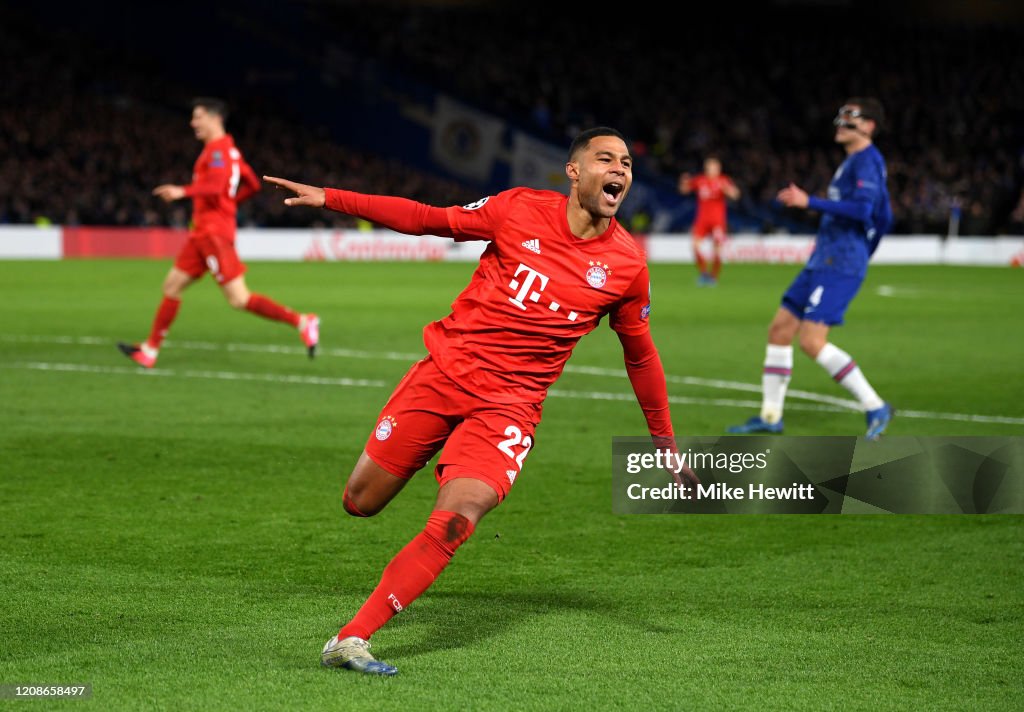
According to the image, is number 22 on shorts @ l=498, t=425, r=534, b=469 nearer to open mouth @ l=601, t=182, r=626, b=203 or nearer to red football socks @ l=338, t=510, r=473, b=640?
red football socks @ l=338, t=510, r=473, b=640

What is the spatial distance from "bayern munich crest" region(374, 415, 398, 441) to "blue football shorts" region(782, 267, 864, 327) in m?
5.13

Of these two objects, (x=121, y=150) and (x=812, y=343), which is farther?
(x=121, y=150)

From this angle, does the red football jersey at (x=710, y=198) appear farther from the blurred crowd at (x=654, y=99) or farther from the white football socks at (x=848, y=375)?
the white football socks at (x=848, y=375)

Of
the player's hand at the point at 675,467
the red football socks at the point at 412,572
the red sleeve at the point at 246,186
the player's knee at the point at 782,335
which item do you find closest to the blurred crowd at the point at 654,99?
the red sleeve at the point at 246,186

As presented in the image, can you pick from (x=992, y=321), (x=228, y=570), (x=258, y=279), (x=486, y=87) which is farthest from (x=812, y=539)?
(x=486, y=87)

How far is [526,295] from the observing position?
4.76 m

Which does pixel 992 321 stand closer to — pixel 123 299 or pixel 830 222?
pixel 830 222

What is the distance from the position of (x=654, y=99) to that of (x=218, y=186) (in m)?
34.8

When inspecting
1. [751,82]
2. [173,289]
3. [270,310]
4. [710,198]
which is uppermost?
[751,82]

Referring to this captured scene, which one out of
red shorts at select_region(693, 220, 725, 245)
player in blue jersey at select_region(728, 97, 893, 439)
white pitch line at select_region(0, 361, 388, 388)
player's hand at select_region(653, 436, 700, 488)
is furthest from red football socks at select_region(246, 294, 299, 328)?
red shorts at select_region(693, 220, 725, 245)

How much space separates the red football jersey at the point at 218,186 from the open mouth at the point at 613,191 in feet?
25.9

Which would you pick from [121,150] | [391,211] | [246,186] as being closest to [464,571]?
[391,211]

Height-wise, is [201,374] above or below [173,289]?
below

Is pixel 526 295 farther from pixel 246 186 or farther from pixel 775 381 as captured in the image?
pixel 246 186
